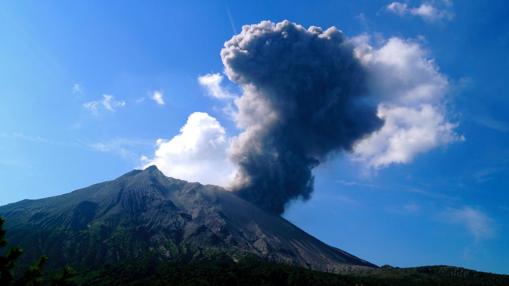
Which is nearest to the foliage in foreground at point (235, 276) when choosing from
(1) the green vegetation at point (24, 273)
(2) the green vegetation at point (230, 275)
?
(2) the green vegetation at point (230, 275)

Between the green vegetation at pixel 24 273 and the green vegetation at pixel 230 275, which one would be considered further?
the green vegetation at pixel 230 275

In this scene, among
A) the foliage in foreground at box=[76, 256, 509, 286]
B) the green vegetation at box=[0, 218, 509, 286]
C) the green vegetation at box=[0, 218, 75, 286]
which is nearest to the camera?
the green vegetation at box=[0, 218, 75, 286]

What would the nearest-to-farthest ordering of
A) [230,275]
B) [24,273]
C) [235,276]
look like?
[24,273], [230,275], [235,276]

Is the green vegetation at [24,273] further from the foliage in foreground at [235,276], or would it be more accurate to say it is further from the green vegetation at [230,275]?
the foliage in foreground at [235,276]

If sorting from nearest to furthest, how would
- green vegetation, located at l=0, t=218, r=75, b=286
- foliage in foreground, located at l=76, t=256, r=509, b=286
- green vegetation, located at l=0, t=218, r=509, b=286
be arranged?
green vegetation, located at l=0, t=218, r=75, b=286
green vegetation, located at l=0, t=218, r=509, b=286
foliage in foreground, located at l=76, t=256, r=509, b=286

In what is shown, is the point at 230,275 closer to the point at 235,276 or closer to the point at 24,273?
the point at 235,276

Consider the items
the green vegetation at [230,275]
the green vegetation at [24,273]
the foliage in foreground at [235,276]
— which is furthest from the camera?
the foliage in foreground at [235,276]

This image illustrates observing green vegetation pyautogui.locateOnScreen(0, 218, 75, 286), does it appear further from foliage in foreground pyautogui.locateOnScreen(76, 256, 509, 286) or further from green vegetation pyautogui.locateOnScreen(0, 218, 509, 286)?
foliage in foreground pyautogui.locateOnScreen(76, 256, 509, 286)

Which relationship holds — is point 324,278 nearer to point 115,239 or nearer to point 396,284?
point 396,284

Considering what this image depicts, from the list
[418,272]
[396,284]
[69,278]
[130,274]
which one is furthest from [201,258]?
[69,278]

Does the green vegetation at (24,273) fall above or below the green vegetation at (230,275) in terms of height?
below

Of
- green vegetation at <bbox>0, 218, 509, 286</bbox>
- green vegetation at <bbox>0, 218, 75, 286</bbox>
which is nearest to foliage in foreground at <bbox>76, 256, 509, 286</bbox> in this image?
green vegetation at <bbox>0, 218, 509, 286</bbox>

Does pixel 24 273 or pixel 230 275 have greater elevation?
A: pixel 230 275

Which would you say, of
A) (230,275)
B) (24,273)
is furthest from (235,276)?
(24,273)
